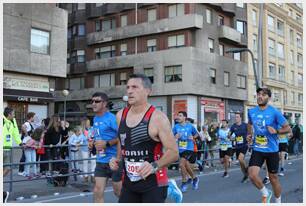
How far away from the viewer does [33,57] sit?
22.1 metres

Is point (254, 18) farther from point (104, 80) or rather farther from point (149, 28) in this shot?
point (104, 80)

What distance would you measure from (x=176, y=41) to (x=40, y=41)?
14118mm

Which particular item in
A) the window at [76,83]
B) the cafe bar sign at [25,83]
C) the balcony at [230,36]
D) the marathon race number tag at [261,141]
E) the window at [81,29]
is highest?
the window at [81,29]

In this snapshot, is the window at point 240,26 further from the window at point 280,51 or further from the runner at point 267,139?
the runner at point 267,139

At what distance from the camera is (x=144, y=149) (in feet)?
13.8

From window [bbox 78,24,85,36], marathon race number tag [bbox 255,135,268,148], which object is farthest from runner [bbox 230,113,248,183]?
window [bbox 78,24,85,36]

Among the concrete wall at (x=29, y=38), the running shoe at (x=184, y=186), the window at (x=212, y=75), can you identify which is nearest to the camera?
the running shoe at (x=184, y=186)

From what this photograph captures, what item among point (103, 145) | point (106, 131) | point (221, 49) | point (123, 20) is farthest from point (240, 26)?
point (103, 145)

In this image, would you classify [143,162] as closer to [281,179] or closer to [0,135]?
[0,135]

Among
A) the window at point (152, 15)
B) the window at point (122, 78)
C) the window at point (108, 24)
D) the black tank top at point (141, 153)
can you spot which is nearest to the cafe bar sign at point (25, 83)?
the window at point (122, 78)

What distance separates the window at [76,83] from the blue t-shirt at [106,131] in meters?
33.9

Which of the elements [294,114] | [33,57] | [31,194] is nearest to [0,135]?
[31,194]

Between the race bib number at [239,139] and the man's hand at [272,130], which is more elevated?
the man's hand at [272,130]

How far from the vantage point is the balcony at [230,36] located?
36.5m
